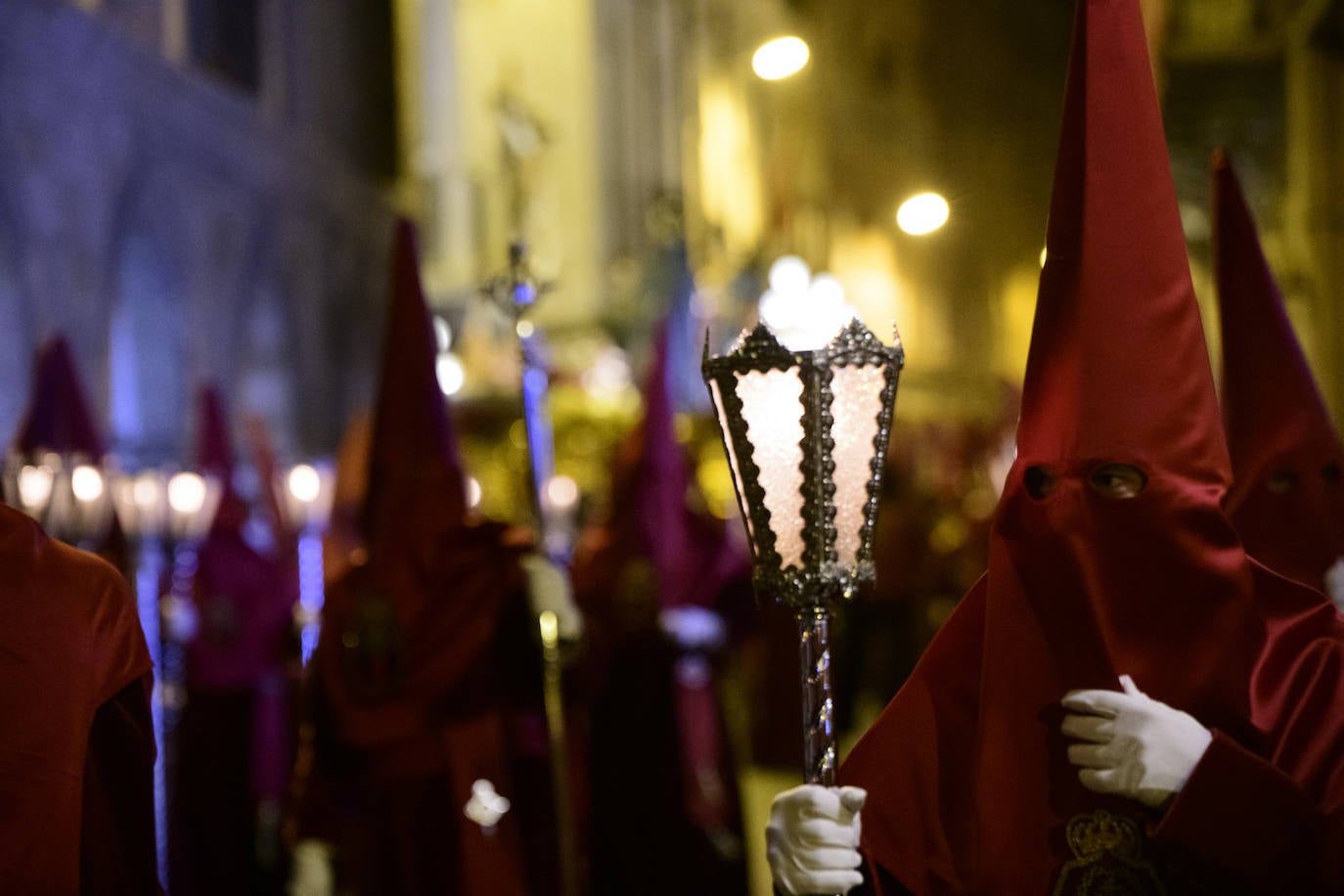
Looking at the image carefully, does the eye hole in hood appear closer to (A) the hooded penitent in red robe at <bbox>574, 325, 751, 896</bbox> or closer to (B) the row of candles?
(A) the hooded penitent in red robe at <bbox>574, 325, 751, 896</bbox>

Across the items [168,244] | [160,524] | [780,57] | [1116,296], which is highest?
[168,244]

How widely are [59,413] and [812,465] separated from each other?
4751mm

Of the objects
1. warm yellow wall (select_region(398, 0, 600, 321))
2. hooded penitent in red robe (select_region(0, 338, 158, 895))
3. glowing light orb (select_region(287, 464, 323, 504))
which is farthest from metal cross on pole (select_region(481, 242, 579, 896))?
warm yellow wall (select_region(398, 0, 600, 321))

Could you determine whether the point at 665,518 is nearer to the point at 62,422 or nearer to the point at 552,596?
the point at 552,596

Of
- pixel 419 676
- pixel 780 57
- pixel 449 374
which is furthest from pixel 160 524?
pixel 780 57

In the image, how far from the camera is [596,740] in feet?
19.3

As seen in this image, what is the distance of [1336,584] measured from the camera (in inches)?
115

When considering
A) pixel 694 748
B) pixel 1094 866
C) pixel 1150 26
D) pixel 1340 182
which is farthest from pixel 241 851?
pixel 1150 26

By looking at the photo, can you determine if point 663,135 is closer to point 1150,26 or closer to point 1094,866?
point 1150,26

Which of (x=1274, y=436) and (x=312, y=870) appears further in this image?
(x=312, y=870)

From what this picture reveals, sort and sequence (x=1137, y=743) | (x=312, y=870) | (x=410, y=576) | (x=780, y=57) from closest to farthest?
(x=1137, y=743) < (x=312, y=870) < (x=780, y=57) < (x=410, y=576)

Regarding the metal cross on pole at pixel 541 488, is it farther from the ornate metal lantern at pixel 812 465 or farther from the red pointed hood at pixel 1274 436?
the red pointed hood at pixel 1274 436

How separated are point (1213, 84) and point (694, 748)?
6088 mm

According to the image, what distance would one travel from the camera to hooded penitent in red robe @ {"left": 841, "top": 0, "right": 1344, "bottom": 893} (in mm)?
2014
